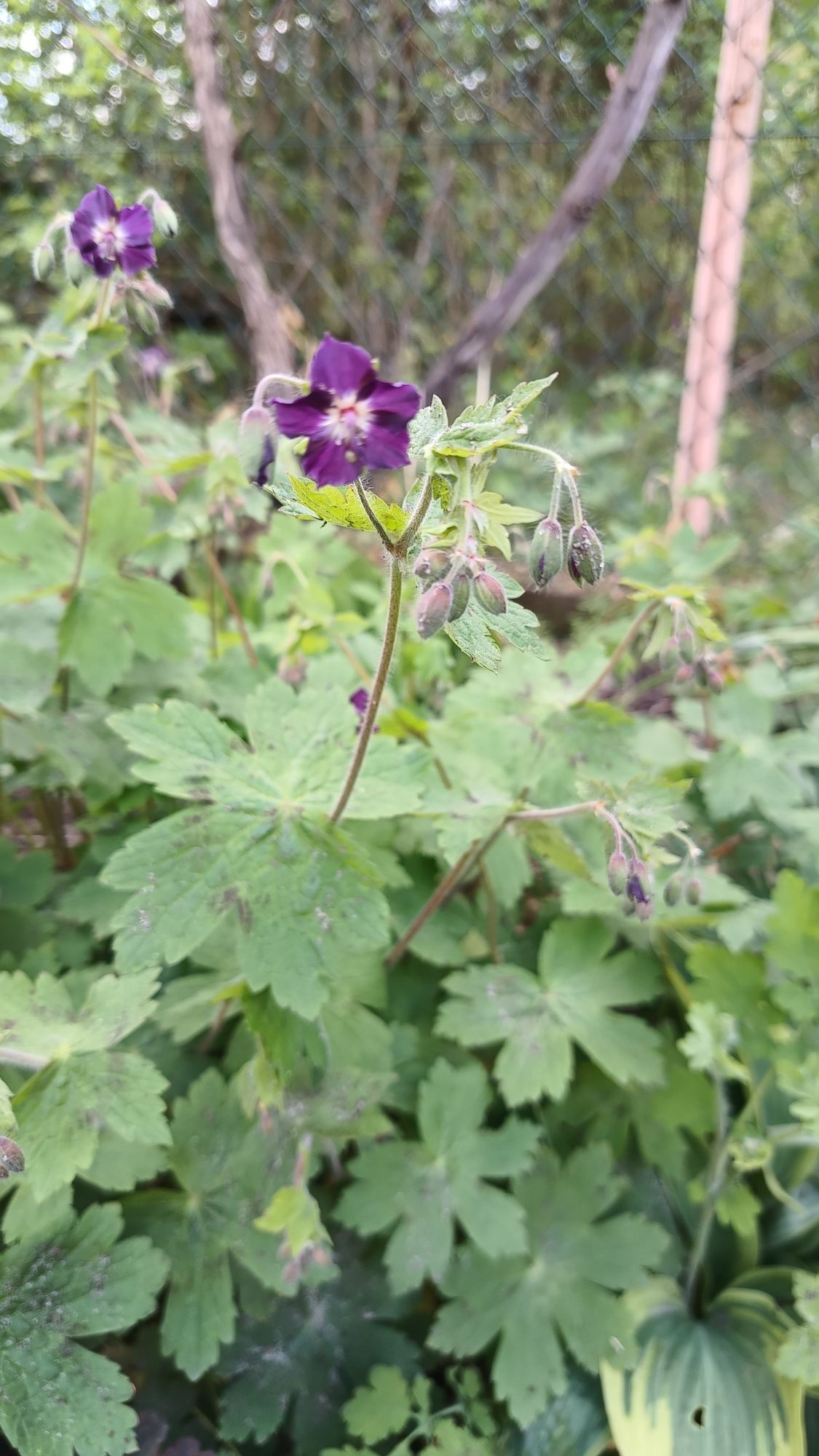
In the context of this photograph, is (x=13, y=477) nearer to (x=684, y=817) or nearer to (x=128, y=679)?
(x=128, y=679)

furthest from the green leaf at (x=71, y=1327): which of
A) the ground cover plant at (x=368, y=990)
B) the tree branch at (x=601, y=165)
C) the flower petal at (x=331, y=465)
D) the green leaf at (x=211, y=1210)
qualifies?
the tree branch at (x=601, y=165)

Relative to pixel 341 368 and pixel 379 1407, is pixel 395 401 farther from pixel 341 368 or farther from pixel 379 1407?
pixel 379 1407

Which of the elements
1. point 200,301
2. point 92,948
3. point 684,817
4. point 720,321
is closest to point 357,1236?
point 92,948

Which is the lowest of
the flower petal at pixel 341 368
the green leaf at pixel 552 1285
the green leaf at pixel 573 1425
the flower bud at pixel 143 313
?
the green leaf at pixel 573 1425

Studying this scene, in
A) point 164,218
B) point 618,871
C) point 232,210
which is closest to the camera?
point 618,871

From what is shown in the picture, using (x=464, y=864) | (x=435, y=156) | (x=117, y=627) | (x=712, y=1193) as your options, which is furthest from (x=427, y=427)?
(x=435, y=156)

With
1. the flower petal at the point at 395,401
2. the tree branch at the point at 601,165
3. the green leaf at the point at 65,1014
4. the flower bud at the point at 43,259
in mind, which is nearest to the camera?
the flower petal at the point at 395,401

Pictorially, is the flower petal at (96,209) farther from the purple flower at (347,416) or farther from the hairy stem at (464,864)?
the hairy stem at (464,864)
